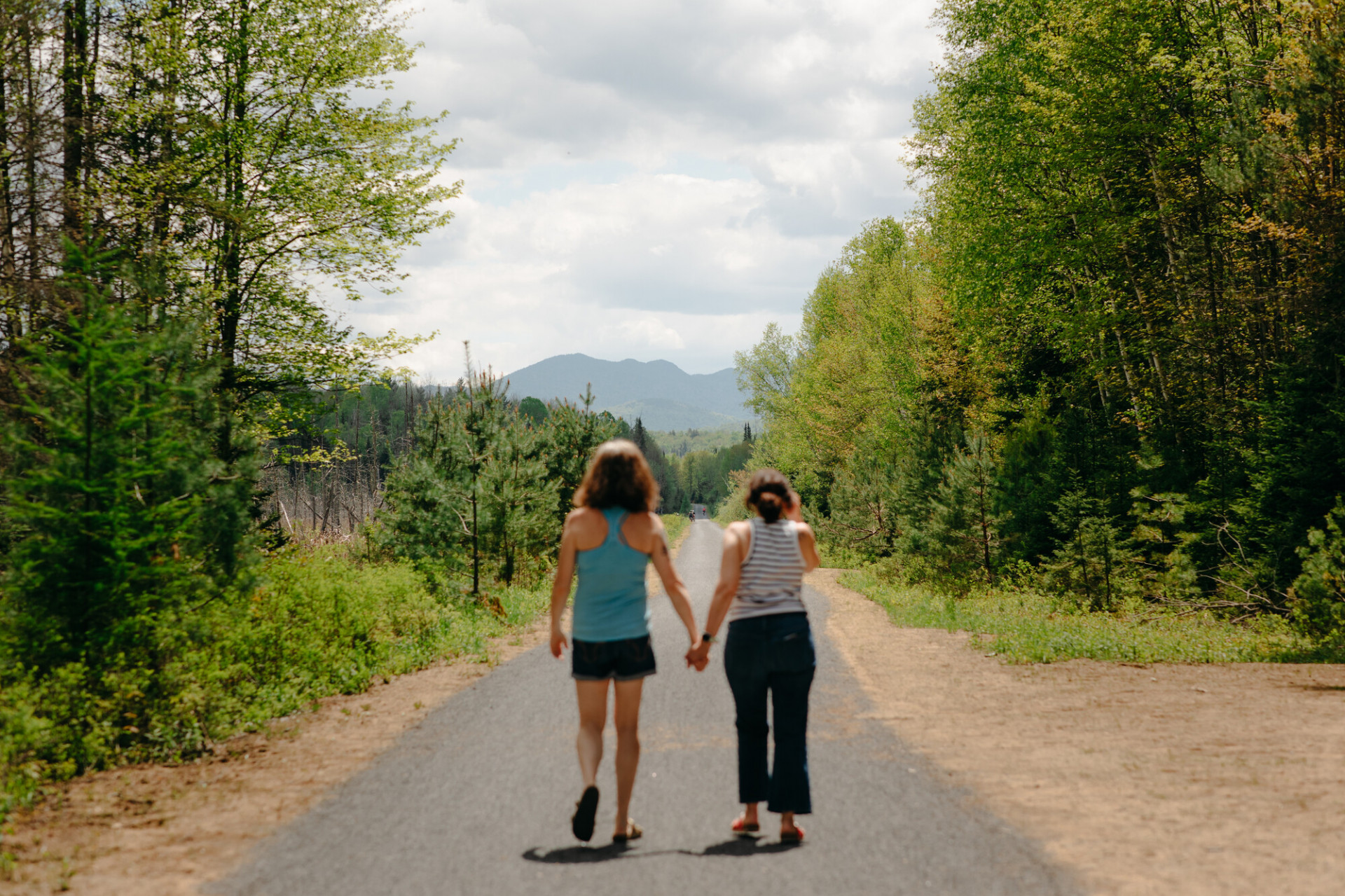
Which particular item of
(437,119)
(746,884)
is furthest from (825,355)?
(746,884)

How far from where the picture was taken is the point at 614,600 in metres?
4.55

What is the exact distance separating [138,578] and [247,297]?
10.8 m

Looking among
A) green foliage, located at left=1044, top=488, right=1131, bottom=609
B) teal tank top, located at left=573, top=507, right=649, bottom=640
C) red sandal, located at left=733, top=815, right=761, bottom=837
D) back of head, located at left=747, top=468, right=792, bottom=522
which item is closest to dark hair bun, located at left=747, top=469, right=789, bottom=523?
back of head, located at left=747, top=468, right=792, bottom=522

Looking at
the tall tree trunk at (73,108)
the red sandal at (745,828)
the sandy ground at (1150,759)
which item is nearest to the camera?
the sandy ground at (1150,759)

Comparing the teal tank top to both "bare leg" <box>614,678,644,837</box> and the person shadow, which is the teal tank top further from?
the person shadow

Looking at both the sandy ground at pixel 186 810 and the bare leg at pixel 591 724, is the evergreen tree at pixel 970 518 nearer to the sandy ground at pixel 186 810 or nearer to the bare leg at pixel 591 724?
the sandy ground at pixel 186 810

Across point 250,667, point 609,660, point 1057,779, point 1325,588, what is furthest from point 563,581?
point 1325,588

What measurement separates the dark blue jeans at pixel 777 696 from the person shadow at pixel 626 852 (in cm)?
22

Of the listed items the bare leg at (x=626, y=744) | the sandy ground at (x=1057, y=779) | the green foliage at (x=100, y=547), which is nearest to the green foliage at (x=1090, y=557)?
the sandy ground at (x=1057, y=779)

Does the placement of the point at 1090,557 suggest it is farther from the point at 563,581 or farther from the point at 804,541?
the point at 563,581

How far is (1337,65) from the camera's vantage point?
11961 millimetres

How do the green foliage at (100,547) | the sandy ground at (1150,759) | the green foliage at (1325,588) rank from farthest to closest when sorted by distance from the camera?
the green foliage at (1325,588), the green foliage at (100,547), the sandy ground at (1150,759)

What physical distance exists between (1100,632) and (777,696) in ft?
32.2

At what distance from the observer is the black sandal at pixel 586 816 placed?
4.43 m
